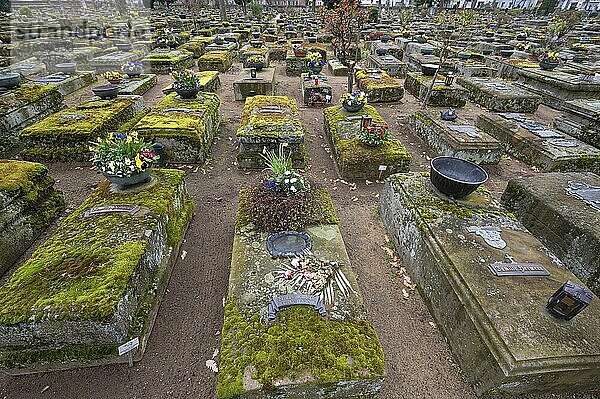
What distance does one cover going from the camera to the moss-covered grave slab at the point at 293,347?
11.3ft

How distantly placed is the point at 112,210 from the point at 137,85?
1072cm

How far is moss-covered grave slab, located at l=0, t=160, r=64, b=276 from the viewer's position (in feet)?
18.9

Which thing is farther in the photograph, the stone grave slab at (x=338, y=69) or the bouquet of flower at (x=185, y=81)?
the stone grave slab at (x=338, y=69)

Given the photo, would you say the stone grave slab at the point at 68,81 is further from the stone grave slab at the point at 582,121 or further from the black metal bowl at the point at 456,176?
the stone grave slab at the point at 582,121

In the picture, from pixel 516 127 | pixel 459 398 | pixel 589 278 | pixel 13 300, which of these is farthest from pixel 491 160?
pixel 13 300

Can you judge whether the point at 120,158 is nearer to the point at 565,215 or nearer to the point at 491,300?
the point at 491,300

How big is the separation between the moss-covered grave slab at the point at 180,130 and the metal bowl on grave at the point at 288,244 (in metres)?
4.99

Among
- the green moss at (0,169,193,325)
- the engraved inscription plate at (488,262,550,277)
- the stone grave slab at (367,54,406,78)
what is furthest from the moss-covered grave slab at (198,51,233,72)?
the engraved inscription plate at (488,262,550,277)

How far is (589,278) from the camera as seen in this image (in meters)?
5.40

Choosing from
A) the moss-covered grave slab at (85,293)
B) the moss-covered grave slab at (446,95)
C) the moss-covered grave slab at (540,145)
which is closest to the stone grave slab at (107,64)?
the moss-covered grave slab at (85,293)

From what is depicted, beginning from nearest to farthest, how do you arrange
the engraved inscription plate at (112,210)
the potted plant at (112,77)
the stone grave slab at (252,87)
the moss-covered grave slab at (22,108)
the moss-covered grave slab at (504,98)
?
the engraved inscription plate at (112,210)
the moss-covered grave slab at (22,108)
the potted plant at (112,77)
the moss-covered grave slab at (504,98)
the stone grave slab at (252,87)

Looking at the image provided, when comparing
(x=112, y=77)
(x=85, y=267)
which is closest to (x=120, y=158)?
(x=85, y=267)

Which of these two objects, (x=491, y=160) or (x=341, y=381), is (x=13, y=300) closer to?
(x=341, y=381)

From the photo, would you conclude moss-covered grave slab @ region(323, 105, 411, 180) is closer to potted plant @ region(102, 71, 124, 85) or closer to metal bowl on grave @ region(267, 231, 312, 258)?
metal bowl on grave @ region(267, 231, 312, 258)
